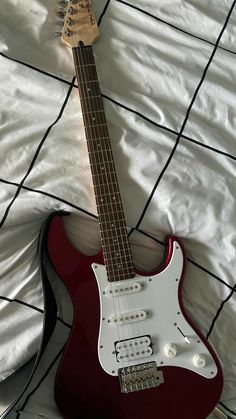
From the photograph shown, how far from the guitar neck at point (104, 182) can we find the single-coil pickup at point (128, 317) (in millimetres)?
71

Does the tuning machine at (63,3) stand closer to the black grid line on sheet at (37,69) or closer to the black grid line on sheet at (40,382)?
the black grid line on sheet at (37,69)

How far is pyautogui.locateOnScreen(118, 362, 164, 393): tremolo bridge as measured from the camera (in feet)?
2.88

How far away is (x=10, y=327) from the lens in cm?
90

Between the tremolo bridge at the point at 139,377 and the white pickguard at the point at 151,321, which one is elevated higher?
the white pickguard at the point at 151,321

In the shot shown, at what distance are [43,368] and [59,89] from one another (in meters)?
0.57

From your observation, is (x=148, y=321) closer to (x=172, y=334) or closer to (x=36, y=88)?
(x=172, y=334)

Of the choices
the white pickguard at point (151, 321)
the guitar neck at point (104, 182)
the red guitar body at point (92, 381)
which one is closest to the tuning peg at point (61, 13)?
the guitar neck at point (104, 182)

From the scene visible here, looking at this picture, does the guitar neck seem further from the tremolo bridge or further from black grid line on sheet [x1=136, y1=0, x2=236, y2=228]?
the tremolo bridge

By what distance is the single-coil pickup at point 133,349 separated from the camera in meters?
0.89

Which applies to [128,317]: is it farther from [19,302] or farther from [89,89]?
[89,89]

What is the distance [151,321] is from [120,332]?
7 centimetres

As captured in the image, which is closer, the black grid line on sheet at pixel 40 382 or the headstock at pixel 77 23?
the black grid line on sheet at pixel 40 382

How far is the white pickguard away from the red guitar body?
0.02m

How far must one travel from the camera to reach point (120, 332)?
90 centimetres
